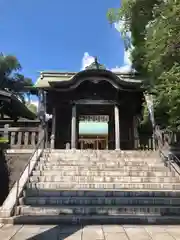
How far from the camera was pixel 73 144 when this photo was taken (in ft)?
37.8

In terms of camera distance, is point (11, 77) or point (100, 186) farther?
point (11, 77)

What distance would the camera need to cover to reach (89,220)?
522cm

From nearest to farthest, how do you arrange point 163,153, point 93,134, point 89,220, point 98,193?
point 89,220
point 98,193
point 163,153
point 93,134

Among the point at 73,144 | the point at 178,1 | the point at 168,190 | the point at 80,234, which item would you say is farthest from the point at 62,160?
the point at 178,1

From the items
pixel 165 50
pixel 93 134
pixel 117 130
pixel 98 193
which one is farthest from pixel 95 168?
pixel 93 134

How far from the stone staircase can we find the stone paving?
0.31 metres

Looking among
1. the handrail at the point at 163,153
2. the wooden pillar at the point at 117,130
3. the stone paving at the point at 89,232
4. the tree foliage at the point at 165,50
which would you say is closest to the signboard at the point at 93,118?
the wooden pillar at the point at 117,130

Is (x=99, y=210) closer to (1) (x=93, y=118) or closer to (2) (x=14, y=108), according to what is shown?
(1) (x=93, y=118)

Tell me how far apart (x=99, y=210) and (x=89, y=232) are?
45.9 inches

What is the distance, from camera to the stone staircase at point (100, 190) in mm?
5461

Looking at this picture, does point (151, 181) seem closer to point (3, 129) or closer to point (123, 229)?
point (123, 229)

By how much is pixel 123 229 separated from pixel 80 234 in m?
0.96

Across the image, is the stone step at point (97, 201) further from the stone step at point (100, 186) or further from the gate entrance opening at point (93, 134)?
the gate entrance opening at point (93, 134)

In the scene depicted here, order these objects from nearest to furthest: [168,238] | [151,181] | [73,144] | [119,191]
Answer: [168,238]
[119,191]
[151,181]
[73,144]
